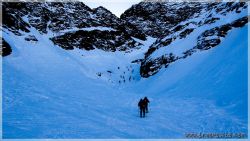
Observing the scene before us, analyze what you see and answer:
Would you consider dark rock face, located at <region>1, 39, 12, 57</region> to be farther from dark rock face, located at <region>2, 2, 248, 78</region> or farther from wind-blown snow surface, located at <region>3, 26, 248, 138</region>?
wind-blown snow surface, located at <region>3, 26, 248, 138</region>

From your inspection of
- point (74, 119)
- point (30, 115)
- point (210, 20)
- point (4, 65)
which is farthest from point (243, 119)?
point (210, 20)

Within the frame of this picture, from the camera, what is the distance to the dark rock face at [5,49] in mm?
45441

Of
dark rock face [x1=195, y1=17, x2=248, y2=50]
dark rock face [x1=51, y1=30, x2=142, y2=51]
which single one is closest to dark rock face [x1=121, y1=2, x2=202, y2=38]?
dark rock face [x1=51, y1=30, x2=142, y2=51]

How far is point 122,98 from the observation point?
36594mm

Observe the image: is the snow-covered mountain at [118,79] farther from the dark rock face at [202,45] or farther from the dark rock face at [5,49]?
the dark rock face at [202,45]

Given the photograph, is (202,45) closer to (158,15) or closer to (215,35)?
(215,35)

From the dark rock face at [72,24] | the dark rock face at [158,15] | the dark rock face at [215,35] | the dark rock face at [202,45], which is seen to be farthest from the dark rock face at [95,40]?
the dark rock face at [215,35]

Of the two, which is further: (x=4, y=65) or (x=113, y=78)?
(x=113, y=78)

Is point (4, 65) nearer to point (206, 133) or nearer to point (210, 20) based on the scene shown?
point (206, 133)

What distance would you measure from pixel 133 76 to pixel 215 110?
3335cm

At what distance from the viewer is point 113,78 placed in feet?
197

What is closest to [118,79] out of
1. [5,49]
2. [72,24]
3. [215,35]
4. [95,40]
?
[215,35]

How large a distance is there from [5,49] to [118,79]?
828 inches

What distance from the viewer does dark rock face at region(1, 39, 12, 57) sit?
4544 cm
